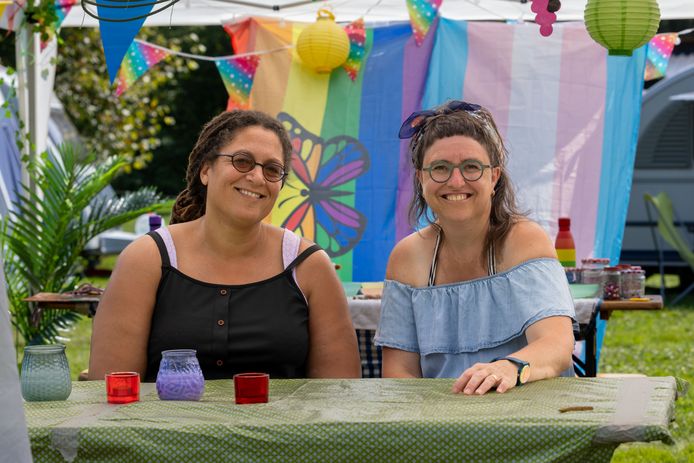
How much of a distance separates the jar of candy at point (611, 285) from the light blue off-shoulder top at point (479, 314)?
151 cm

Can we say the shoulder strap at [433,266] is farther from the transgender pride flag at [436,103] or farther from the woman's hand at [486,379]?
the transgender pride flag at [436,103]

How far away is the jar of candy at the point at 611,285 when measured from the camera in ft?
13.4

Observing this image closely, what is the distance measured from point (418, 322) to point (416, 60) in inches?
143

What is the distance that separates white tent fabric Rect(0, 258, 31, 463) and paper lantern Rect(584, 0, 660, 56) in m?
3.18

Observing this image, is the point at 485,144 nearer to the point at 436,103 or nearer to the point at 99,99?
the point at 436,103

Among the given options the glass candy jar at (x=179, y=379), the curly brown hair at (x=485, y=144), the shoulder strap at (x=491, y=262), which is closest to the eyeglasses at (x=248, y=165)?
the curly brown hair at (x=485, y=144)

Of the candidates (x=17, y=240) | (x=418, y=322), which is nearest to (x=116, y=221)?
(x=17, y=240)

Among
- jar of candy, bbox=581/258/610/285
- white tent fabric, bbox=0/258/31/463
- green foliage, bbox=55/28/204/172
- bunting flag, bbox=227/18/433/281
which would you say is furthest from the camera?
green foliage, bbox=55/28/204/172

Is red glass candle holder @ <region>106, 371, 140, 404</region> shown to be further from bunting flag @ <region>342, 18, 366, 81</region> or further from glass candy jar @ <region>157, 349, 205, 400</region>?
bunting flag @ <region>342, 18, 366, 81</region>

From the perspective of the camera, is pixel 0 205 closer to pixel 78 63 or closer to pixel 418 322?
pixel 78 63

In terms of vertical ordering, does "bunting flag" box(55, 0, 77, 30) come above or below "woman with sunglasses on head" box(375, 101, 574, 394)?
above

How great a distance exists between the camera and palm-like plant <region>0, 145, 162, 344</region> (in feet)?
20.3

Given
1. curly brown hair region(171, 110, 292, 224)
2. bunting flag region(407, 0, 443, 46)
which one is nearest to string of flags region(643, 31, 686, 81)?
bunting flag region(407, 0, 443, 46)

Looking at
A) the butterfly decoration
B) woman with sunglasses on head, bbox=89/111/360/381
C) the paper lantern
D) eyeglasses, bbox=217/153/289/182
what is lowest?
woman with sunglasses on head, bbox=89/111/360/381
